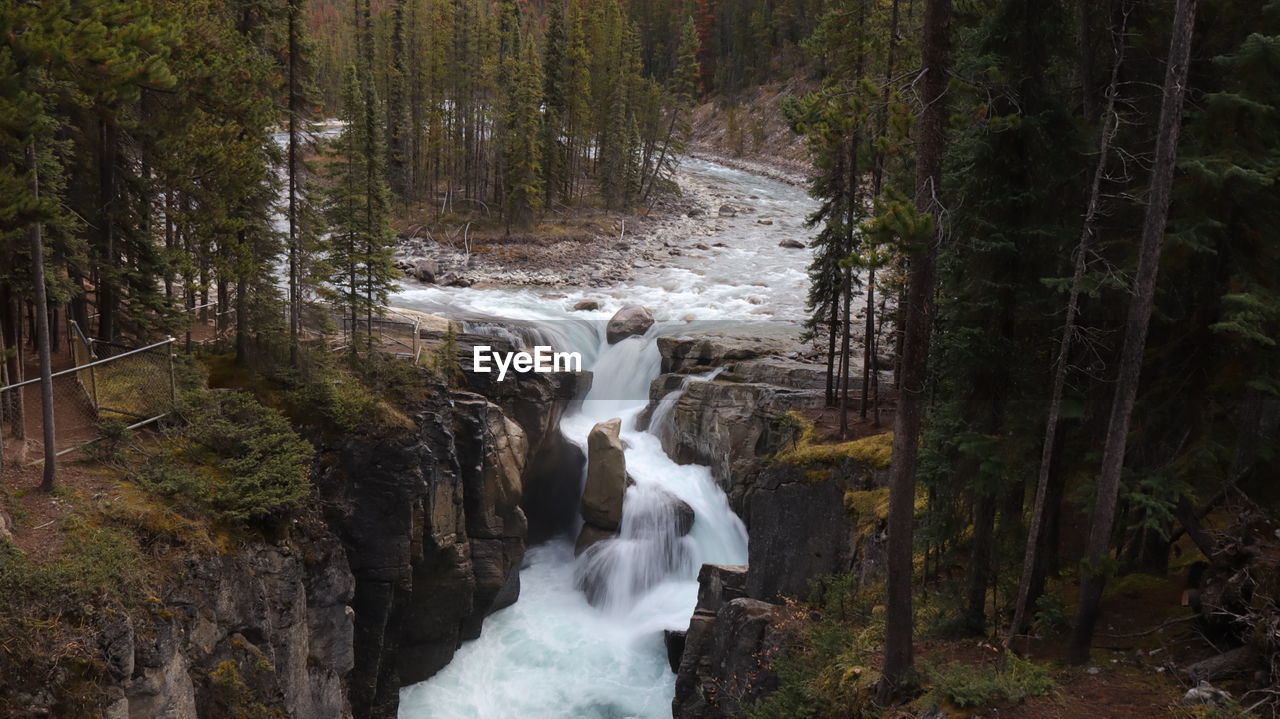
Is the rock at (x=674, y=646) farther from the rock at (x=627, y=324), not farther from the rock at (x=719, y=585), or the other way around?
the rock at (x=627, y=324)

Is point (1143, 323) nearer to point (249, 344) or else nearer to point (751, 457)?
point (751, 457)

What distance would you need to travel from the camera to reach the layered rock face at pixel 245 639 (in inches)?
482

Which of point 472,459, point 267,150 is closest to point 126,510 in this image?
point 267,150

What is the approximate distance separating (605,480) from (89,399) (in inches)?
580

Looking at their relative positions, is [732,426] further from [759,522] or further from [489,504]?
[489,504]

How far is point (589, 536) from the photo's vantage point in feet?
91.0

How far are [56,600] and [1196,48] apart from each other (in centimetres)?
1635

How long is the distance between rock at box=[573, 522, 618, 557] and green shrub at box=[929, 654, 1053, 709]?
57.0 ft

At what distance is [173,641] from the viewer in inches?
513

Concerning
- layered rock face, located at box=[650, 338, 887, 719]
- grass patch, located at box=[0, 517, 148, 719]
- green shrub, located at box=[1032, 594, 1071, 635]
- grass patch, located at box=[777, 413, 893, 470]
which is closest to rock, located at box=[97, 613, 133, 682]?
grass patch, located at box=[0, 517, 148, 719]

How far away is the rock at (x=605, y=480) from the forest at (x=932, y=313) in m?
5.73

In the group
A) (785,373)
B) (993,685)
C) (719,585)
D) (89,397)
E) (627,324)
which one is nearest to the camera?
(993,685)

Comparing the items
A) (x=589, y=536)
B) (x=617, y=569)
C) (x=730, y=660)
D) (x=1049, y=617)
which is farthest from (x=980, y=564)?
(x=589, y=536)

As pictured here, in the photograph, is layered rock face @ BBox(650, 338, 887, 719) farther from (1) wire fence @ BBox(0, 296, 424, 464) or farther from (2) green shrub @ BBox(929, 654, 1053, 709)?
(1) wire fence @ BBox(0, 296, 424, 464)
